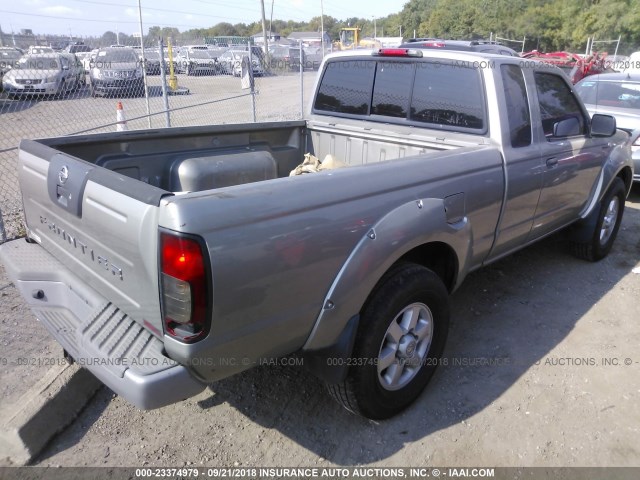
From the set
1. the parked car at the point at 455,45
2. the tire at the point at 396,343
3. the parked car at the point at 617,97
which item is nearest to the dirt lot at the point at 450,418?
the tire at the point at 396,343

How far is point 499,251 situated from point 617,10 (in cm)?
5057

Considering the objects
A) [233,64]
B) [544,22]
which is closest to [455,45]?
[233,64]

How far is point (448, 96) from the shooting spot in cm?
355

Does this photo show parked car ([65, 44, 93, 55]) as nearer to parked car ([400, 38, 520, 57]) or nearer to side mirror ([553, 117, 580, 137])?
parked car ([400, 38, 520, 57])

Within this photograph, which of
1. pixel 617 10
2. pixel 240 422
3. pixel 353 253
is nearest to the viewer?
pixel 353 253

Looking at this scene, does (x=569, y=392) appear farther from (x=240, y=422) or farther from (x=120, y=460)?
(x=120, y=460)

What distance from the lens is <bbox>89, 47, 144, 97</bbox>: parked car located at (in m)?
9.44

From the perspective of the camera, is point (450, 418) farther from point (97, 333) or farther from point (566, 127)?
point (566, 127)

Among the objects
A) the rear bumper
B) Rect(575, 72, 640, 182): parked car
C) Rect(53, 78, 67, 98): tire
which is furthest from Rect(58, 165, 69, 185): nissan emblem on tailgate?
Rect(575, 72, 640, 182): parked car

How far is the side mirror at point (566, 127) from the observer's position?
3.71 m

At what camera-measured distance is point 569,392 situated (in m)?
3.17

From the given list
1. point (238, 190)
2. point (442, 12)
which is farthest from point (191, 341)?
point (442, 12)

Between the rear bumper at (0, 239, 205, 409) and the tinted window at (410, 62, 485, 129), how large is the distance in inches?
97.5

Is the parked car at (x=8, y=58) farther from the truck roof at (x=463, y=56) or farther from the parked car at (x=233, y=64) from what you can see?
the parked car at (x=233, y=64)
